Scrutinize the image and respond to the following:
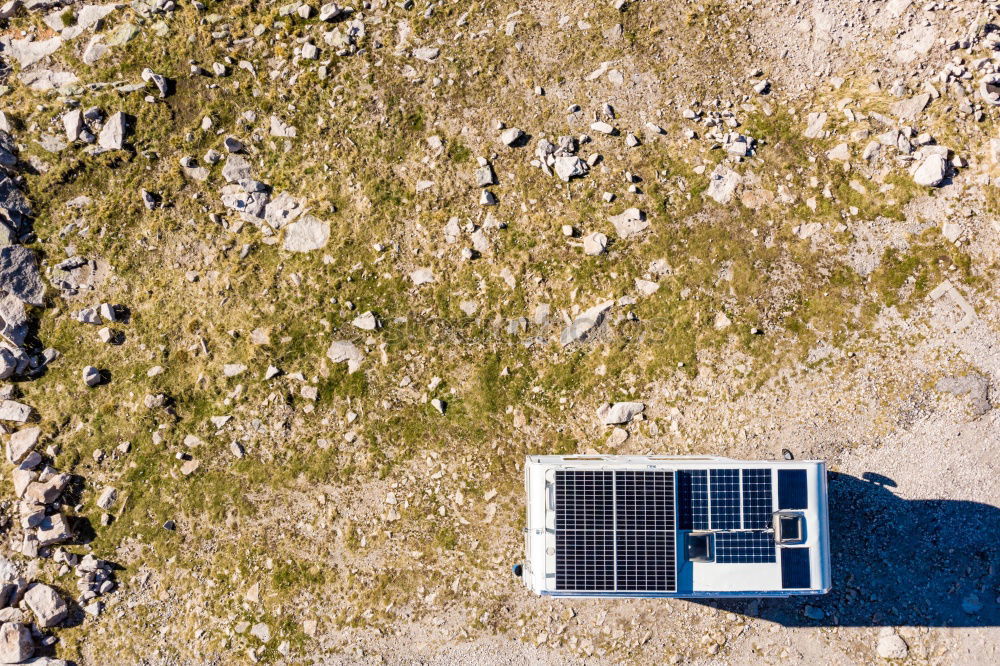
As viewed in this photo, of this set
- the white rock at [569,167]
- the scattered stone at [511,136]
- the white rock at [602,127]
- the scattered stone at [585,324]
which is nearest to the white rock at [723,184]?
the white rock at [602,127]

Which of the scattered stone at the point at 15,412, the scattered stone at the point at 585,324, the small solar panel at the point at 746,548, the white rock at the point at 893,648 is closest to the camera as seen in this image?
the small solar panel at the point at 746,548

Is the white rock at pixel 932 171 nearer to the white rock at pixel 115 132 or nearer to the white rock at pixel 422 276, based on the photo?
the white rock at pixel 422 276

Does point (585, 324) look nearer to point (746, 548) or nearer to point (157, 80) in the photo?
point (746, 548)

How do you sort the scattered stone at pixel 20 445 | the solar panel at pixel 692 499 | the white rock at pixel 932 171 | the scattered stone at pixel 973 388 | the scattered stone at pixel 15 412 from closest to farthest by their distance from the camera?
the solar panel at pixel 692 499 < the scattered stone at pixel 973 388 < the white rock at pixel 932 171 < the scattered stone at pixel 20 445 < the scattered stone at pixel 15 412

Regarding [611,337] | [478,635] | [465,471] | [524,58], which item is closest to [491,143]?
[524,58]

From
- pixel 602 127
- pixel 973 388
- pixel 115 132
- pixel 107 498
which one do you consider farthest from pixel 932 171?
pixel 107 498

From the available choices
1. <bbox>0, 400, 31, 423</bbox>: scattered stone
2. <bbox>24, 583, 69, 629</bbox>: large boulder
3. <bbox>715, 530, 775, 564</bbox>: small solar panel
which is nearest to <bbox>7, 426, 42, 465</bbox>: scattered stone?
<bbox>0, 400, 31, 423</bbox>: scattered stone

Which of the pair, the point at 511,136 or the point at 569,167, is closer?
the point at 569,167
